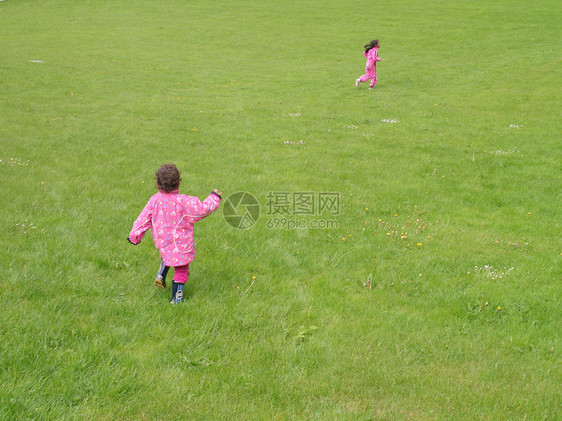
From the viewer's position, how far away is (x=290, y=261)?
6719 millimetres

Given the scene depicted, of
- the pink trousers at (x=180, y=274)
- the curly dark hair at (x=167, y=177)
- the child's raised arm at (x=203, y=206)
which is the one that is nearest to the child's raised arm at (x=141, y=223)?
the curly dark hair at (x=167, y=177)

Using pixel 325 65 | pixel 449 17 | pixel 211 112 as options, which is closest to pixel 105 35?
pixel 325 65

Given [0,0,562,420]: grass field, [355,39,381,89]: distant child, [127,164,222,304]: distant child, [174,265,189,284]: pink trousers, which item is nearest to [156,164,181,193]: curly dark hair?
[127,164,222,304]: distant child

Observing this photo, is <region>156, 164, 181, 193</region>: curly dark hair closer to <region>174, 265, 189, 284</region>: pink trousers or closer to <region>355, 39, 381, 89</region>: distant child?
<region>174, 265, 189, 284</region>: pink trousers

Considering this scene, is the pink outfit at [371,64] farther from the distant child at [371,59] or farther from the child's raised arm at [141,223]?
the child's raised arm at [141,223]

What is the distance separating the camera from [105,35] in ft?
132

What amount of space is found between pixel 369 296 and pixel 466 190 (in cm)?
532

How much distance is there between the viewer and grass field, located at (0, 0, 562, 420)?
4.11 meters

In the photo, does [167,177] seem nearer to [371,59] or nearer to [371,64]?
[371,59]

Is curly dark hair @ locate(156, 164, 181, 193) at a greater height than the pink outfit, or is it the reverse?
the pink outfit

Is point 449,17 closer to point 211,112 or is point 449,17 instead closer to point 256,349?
point 211,112

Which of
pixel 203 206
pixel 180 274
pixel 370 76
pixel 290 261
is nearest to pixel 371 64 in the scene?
pixel 370 76

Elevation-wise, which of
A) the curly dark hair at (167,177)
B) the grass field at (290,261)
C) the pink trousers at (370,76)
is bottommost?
the grass field at (290,261)

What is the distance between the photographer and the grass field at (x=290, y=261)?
411 cm
